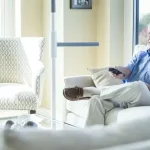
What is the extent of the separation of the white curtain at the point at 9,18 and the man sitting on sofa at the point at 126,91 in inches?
77.6

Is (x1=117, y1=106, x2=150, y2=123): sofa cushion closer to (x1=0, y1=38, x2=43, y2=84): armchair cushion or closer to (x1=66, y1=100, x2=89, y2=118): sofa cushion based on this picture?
(x1=66, y1=100, x2=89, y2=118): sofa cushion

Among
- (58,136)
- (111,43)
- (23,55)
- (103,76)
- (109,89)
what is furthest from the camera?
(111,43)

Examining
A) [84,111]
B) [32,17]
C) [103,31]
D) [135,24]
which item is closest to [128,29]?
[135,24]

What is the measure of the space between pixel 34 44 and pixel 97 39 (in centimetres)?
95

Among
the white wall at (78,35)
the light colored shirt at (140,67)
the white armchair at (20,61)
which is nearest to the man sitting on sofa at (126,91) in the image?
the light colored shirt at (140,67)

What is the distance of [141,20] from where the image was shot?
421 centimetres

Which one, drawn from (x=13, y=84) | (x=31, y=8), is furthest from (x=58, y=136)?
(x=31, y=8)

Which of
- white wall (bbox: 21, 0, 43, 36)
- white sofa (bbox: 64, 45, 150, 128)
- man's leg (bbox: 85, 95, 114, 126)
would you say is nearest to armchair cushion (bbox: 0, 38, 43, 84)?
white wall (bbox: 21, 0, 43, 36)

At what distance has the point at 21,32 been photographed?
4539 mm

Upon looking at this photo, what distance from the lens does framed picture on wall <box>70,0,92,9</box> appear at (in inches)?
172

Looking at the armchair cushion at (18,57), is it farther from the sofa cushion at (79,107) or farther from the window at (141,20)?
the window at (141,20)

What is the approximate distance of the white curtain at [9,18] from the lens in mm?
4652

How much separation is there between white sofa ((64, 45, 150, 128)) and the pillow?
108 mm

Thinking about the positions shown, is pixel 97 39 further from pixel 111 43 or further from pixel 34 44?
pixel 34 44
